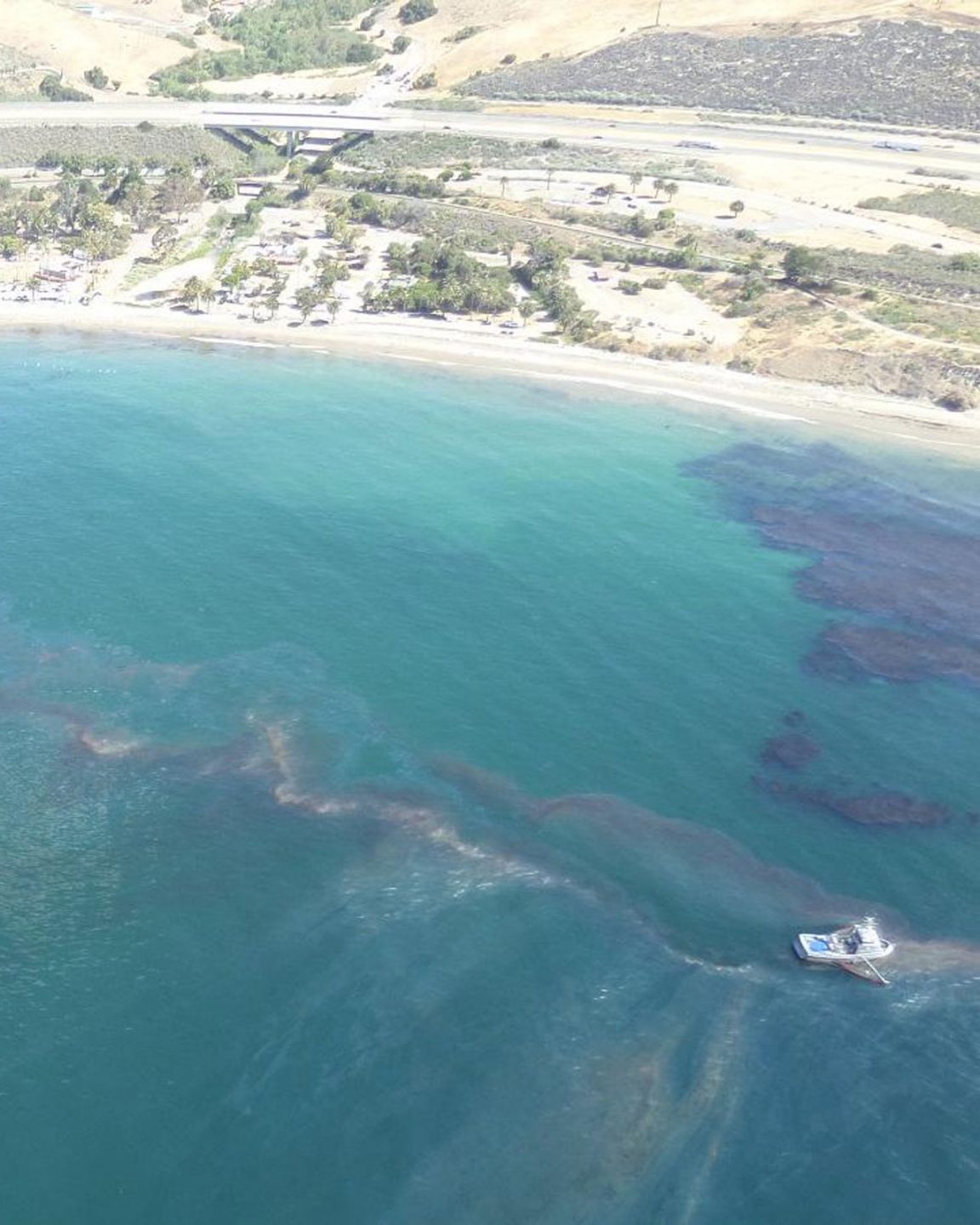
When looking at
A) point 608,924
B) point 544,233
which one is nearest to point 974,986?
point 608,924

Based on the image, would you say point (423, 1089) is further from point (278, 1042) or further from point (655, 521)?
point (655, 521)

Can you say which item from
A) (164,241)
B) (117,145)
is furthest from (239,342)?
(117,145)

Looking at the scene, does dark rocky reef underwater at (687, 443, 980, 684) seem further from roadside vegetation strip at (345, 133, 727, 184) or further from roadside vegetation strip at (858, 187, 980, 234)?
roadside vegetation strip at (345, 133, 727, 184)

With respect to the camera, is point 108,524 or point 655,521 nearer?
point 108,524

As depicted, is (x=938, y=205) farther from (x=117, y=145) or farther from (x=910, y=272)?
(x=117, y=145)

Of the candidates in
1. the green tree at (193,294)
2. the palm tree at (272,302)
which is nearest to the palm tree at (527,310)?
the palm tree at (272,302)

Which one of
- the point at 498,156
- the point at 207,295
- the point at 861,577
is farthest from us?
the point at 498,156
